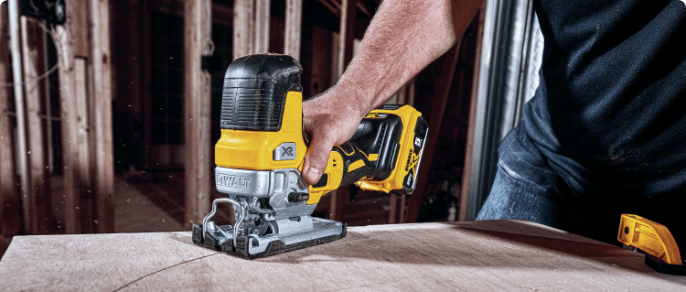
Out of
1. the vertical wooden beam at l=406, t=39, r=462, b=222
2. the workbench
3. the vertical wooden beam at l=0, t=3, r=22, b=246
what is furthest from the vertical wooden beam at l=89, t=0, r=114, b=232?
the vertical wooden beam at l=406, t=39, r=462, b=222

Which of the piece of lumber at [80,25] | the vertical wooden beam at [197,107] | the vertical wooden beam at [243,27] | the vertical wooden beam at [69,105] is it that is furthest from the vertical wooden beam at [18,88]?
the vertical wooden beam at [243,27]

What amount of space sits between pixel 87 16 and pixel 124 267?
1.91m

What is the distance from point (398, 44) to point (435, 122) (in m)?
2.07

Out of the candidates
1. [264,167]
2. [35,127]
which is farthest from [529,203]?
[35,127]

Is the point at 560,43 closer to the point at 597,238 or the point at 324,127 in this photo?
the point at 597,238

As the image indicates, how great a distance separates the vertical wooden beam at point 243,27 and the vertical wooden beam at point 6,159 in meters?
1.18

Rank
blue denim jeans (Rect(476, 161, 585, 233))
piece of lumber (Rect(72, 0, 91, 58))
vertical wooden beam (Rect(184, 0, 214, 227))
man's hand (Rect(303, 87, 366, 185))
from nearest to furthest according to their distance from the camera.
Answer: man's hand (Rect(303, 87, 366, 185))
blue denim jeans (Rect(476, 161, 585, 233))
piece of lumber (Rect(72, 0, 91, 58))
vertical wooden beam (Rect(184, 0, 214, 227))

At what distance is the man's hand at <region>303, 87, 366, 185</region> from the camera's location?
0.83 m

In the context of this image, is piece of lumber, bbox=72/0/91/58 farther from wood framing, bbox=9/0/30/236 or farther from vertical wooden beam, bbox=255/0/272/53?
vertical wooden beam, bbox=255/0/272/53

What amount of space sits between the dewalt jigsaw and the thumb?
2cm

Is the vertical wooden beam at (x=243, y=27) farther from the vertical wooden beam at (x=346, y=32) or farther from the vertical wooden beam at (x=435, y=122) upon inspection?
the vertical wooden beam at (x=435, y=122)

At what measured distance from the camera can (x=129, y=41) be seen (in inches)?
200

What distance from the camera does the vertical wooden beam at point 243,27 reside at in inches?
84.7

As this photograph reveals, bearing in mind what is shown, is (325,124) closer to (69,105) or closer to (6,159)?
(69,105)
